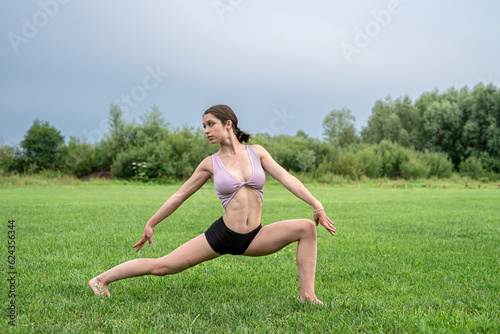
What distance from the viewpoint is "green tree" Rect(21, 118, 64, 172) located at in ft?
128

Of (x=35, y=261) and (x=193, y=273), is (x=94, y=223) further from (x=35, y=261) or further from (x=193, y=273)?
(x=193, y=273)

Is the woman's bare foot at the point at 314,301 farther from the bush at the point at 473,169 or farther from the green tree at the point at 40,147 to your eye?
the bush at the point at 473,169

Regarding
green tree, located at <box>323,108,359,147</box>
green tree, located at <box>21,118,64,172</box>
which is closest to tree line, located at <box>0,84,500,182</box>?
green tree, located at <box>21,118,64,172</box>

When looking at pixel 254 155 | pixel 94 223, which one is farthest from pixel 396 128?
pixel 254 155

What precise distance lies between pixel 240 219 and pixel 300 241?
1.97 feet

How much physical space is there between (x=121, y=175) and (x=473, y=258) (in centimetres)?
3377

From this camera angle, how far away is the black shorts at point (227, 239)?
13.2ft

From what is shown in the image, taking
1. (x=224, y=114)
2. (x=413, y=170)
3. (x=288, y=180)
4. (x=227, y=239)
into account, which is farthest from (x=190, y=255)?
(x=413, y=170)

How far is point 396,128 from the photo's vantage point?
60.8 m

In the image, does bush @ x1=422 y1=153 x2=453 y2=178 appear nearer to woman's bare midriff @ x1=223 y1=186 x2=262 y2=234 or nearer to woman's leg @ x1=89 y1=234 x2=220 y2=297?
woman's bare midriff @ x1=223 y1=186 x2=262 y2=234

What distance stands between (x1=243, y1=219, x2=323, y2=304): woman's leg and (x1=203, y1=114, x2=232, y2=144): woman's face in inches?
38.7

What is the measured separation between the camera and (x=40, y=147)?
38.9m

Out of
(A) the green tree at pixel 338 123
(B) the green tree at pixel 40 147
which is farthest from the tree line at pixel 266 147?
(A) the green tree at pixel 338 123

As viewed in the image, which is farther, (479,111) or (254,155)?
(479,111)
